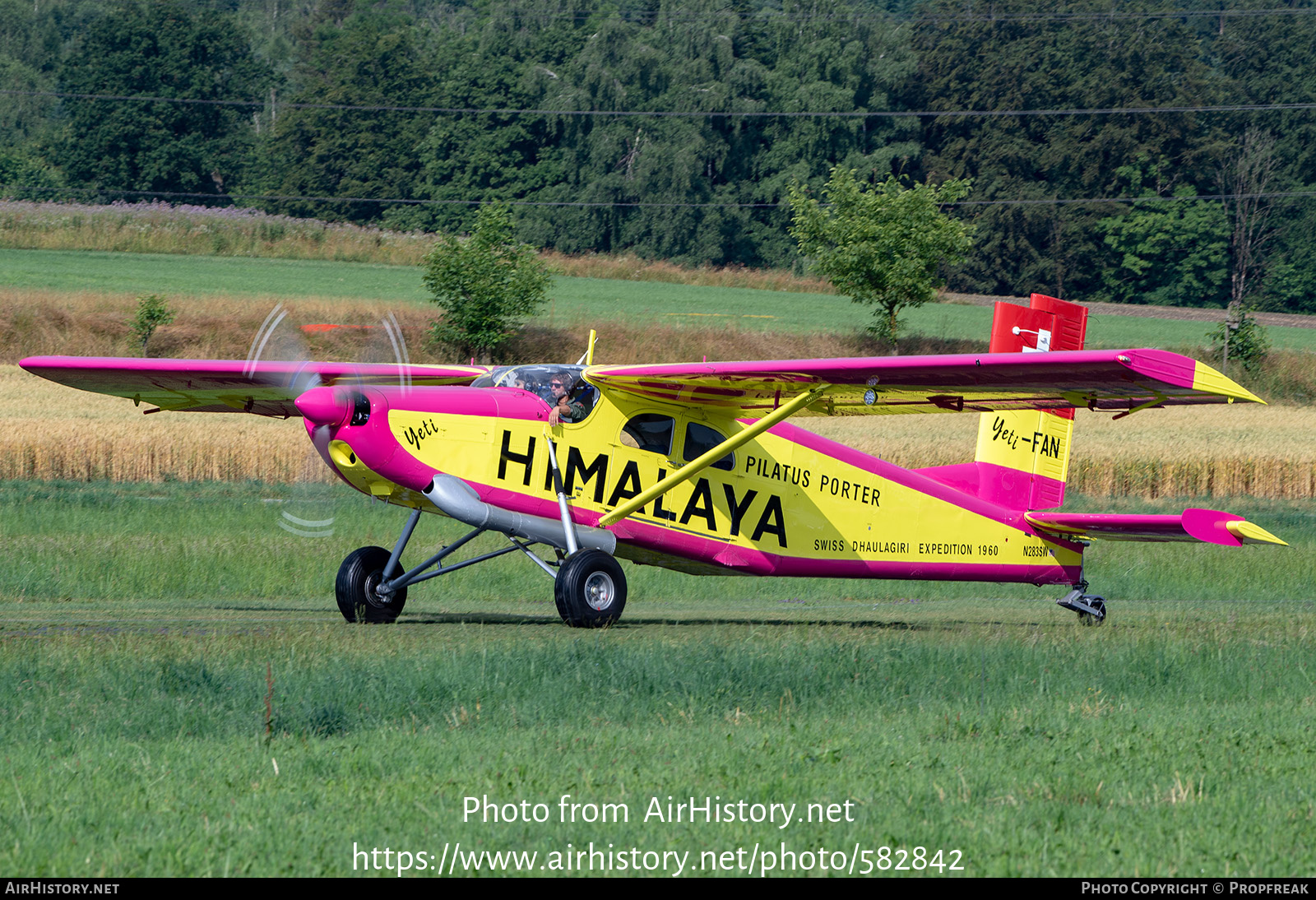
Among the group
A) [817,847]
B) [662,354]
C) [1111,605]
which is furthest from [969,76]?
[817,847]

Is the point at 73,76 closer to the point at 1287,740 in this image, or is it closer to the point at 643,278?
the point at 643,278

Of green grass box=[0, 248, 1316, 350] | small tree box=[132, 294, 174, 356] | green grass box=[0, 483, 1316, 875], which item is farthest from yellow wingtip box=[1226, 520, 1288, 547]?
green grass box=[0, 248, 1316, 350]

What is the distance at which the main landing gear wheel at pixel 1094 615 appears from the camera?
1684 centimetres

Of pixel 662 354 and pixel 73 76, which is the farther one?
pixel 73 76

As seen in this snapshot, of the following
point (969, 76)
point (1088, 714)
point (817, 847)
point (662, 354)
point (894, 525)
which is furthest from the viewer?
point (969, 76)

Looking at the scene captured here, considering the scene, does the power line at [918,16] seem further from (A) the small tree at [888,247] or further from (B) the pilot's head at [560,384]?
(B) the pilot's head at [560,384]

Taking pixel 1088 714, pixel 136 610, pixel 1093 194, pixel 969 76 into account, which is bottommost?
pixel 136 610

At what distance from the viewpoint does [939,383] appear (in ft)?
43.5

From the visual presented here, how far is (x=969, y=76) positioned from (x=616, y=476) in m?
89.8

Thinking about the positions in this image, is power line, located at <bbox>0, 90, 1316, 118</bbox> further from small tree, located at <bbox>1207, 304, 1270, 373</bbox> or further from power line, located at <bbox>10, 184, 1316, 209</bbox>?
small tree, located at <bbox>1207, 304, 1270, 373</bbox>

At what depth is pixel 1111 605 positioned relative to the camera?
1944cm

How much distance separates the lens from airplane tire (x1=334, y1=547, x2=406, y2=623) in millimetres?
14148

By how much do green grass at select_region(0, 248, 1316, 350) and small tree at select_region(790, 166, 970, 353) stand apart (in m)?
2.24

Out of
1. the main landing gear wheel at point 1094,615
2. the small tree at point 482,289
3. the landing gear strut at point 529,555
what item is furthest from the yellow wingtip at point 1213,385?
the small tree at point 482,289
